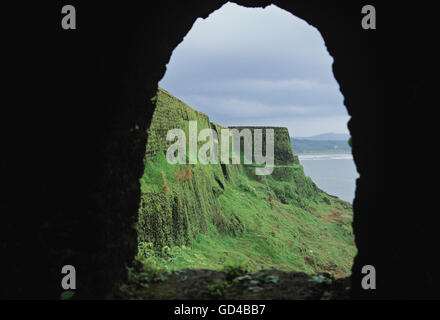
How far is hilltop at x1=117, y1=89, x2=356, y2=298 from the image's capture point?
742cm

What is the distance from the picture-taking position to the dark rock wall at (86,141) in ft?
9.53

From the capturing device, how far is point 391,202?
9.48 feet

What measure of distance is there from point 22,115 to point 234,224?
40.2 feet

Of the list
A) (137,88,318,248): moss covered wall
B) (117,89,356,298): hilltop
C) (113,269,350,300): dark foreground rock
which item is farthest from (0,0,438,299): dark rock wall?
(137,88,318,248): moss covered wall

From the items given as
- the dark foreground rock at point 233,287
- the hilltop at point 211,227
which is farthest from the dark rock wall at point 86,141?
the hilltop at point 211,227

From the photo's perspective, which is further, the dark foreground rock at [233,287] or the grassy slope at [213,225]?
the grassy slope at [213,225]

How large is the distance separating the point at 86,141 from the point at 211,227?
10.0 m

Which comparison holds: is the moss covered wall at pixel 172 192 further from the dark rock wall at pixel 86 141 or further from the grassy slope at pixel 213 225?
the dark rock wall at pixel 86 141

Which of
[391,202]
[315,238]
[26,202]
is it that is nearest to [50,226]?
[26,202]

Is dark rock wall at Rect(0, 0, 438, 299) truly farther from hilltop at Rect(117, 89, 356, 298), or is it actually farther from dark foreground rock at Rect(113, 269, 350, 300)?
hilltop at Rect(117, 89, 356, 298)

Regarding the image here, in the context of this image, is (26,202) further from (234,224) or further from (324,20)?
(234,224)

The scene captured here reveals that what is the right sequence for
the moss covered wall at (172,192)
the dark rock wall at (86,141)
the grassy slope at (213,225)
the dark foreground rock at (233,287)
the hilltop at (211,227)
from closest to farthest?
the dark rock wall at (86,141) → the dark foreground rock at (233,287) → the hilltop at (211,227) → the moss covered wall at (172,192) → the grassy slope at (213,225)

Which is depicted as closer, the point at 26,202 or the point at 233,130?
the point at 26,202

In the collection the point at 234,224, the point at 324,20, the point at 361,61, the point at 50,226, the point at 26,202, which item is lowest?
the point at 234,224
